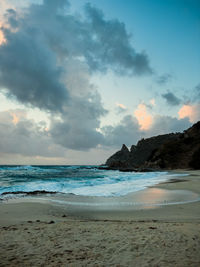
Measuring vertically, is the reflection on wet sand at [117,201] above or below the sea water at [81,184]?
above

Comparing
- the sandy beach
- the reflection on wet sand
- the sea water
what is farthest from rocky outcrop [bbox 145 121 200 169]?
the sandy beach

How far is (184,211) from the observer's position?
750 cm

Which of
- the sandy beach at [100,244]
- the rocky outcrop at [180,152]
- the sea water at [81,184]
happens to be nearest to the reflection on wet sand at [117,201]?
the sea water at [81,184]

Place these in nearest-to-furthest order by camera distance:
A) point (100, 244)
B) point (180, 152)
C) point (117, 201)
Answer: point (100, 244), point (117, 201), point (180, 152)

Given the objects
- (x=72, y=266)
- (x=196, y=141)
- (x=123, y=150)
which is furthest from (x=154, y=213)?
(x=123, y=150)

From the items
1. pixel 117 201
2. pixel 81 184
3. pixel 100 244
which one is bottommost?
pixel 81 184

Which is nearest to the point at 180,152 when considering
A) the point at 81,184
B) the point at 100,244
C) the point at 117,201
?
the point at 81,184

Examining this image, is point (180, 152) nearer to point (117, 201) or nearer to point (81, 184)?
point (81, 184)

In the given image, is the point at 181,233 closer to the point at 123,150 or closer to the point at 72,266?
the point at 72,266

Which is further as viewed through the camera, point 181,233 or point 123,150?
point 123,150

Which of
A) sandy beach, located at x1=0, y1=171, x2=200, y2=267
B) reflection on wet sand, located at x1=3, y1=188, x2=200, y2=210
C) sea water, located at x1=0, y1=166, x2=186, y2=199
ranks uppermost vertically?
sandy beach, located at x1=0, y1=171, x2=200, y2=267

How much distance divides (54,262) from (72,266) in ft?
1.12

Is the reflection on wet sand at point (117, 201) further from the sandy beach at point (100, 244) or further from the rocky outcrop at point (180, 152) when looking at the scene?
the rocky outcrop at point (180, 152)

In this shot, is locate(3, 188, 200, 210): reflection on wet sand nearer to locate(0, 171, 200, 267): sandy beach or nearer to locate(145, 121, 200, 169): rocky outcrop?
locate(0, 171, 200, 267): sandy beach
